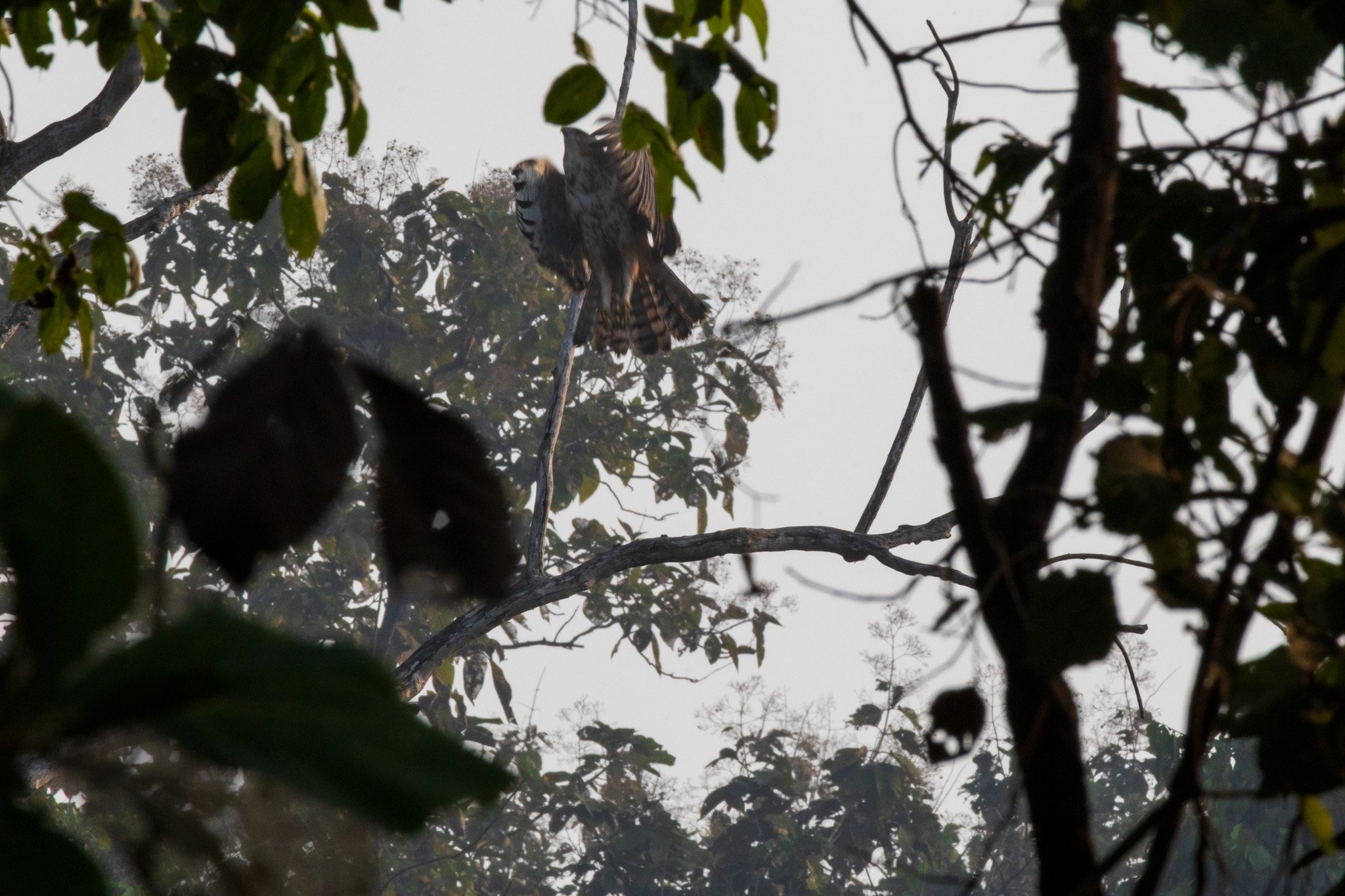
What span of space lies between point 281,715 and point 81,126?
422cm

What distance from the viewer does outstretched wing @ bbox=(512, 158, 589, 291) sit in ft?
19.1

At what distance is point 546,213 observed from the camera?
5918 millimetres

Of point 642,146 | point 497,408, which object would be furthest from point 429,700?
point 642,146

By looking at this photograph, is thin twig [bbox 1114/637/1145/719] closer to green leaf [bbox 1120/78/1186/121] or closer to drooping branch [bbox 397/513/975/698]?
green leaf [bbox 1120/78/1186/121]

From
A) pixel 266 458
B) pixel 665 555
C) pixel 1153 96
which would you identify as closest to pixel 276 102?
pixel 1153 96

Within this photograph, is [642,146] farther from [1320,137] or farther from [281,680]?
[281,680]

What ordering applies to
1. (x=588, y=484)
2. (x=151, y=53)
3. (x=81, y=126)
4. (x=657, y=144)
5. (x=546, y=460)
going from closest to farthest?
(x=657, y=144)
(x=151, y=53)
(x=81, y=126)
(x=546, y=460)
(x=588, y=484)

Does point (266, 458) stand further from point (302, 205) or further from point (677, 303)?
point (677, 303)

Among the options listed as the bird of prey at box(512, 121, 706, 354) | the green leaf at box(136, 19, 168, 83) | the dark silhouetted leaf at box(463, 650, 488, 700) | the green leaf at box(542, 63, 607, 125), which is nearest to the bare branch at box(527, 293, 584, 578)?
the bird of prey at box(512, 121, 706, 354)

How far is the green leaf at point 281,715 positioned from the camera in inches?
8.9

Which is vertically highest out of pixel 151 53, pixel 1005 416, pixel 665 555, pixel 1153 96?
pixel 665 555

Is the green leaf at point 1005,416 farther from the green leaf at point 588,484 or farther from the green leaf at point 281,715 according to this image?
the green leaf at point 588,484

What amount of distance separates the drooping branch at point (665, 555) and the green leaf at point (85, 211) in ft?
9.00

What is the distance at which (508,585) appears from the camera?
0.34 m
